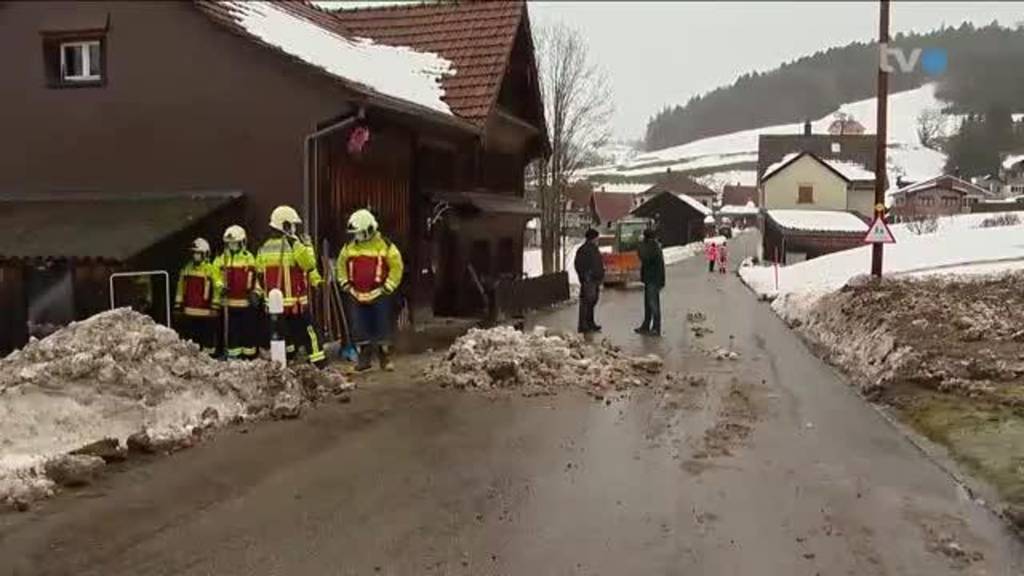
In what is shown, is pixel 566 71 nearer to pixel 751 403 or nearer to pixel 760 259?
pixel 760 259

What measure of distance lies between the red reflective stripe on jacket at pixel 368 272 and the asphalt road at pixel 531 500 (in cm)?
184

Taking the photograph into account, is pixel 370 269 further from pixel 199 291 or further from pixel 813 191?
pixel 813 191

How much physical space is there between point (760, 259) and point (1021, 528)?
47.7 metres

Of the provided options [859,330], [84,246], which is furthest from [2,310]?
[859,330]

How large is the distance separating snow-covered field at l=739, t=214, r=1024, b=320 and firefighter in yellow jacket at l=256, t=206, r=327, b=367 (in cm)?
1150

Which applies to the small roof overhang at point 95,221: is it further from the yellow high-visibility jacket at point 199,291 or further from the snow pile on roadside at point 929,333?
the snow pile on roadside at point 929,333

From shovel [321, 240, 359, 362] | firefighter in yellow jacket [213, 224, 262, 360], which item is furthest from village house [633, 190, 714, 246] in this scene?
firefighter in yellow jacket [213, 224, 262, 360]

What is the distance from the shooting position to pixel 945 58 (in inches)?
569

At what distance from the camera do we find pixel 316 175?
539 inches

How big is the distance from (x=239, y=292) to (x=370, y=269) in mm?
1641

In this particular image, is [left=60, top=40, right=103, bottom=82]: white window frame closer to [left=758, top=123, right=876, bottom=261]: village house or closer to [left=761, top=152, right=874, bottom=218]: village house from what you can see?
[left=758, top=123, right=876, bottom=261]: village house

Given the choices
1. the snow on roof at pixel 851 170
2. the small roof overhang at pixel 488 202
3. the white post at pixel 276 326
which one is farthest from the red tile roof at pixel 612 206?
the white post at pixel 276 326

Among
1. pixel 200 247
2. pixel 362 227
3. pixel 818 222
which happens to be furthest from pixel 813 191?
pixel 200 247

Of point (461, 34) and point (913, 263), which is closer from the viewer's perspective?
point (461, 34)
